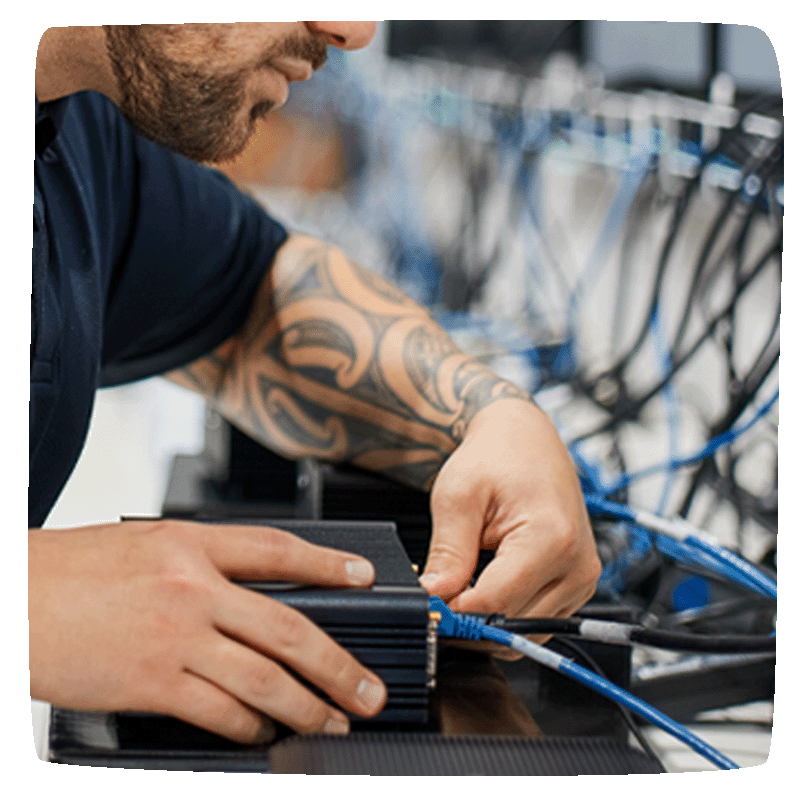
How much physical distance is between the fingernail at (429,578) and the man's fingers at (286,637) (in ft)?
0.41

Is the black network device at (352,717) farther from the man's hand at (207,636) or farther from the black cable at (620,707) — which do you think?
the black cable at (620,707)

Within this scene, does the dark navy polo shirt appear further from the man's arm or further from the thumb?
the thumb

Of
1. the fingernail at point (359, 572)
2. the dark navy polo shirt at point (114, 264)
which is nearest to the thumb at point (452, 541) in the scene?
the fingernail at point (359, 572)

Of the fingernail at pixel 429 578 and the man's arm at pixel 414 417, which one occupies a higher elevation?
the man's arm at pixel 414 417

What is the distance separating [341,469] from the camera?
829 millimetres

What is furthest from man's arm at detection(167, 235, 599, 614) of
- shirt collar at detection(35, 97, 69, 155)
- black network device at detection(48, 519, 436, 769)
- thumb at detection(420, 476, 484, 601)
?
shirt collar at detection(35, 97, 69, 155)

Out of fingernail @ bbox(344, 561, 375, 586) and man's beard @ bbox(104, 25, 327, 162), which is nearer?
fingernail @ bbox(344, 561, 375, 586)

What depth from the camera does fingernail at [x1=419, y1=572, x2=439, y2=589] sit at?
745 mm

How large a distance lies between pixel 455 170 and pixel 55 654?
51 cm

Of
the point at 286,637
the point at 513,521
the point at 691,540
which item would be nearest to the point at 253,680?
the point at 286,637

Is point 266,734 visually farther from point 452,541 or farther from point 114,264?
point 114,264

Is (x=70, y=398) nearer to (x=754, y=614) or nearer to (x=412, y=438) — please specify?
(x=412, y=438)

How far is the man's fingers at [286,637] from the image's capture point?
62 cm

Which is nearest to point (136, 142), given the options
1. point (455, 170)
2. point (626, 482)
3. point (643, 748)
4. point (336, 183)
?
point (336, 183)
